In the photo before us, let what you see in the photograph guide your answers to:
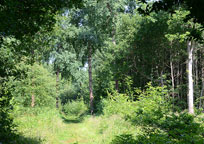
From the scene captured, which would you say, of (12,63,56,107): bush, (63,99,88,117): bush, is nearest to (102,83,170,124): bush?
(12,63,56,107): bush

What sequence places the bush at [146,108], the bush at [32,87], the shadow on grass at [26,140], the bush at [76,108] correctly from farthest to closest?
the bush at [76,108] < the bush at [32,87] < the bush at [146,108] < the shadow on grass at [26,140]

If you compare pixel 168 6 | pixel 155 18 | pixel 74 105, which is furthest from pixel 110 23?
pixel 168 6

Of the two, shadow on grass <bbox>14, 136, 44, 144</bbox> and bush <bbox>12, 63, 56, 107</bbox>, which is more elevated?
bush <bbox>12, 63, 56, 107</bbox>

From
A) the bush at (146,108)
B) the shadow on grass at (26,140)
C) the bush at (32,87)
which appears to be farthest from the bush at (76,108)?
the shadow on grass at (26,140)

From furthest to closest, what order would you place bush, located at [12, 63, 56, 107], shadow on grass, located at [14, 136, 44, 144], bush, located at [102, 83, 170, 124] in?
bush, located at [12, 63, 56, 107] < bush, located at [102, 83, 170, 124] < shadow on grass, located at [14, 136, 44, 144]

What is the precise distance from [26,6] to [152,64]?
16095mm

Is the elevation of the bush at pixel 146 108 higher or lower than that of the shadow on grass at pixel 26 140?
higher

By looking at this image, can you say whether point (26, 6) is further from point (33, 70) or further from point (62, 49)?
point (62, 49)

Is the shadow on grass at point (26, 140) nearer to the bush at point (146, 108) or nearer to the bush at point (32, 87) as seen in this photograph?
the bush at point (146, 108)

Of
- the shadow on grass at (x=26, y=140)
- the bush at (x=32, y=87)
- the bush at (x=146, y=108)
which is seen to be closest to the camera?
the shadow on grass at (x=26, y=140)

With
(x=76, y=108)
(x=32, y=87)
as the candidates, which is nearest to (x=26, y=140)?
(x=32, y=87)

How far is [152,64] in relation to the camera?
19.5 metres

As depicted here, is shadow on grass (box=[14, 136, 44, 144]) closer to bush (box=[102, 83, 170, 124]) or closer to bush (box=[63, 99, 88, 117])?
bush (box=[102, 83, 170, 124])

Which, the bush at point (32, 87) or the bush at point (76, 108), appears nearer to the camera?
the bush at point (32, 87)
